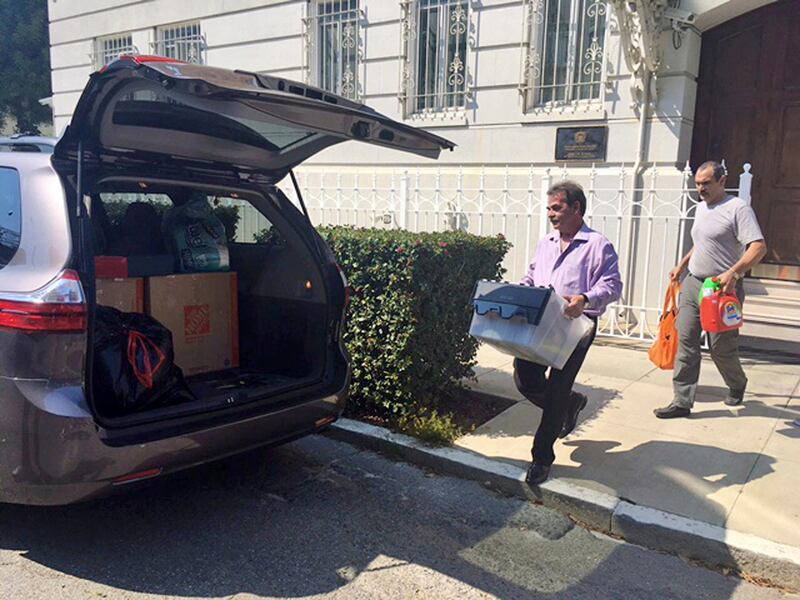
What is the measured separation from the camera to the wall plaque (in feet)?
26.5

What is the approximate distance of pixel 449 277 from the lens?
4.86m

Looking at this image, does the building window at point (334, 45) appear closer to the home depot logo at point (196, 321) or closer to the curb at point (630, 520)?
the home depot logo at point (196, 321)

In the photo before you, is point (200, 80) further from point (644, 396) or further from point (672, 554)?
point (644, 396)

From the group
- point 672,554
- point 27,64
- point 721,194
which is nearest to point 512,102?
point 721,194

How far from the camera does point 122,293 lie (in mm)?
3822

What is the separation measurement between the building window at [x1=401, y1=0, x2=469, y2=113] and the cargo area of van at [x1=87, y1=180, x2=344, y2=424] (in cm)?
568

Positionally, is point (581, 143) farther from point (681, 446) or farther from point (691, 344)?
point (681, 446)

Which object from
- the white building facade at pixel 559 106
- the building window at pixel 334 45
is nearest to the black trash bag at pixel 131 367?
the white building facade at pixel 559 106

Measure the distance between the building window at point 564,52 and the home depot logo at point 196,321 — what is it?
593 centimetres

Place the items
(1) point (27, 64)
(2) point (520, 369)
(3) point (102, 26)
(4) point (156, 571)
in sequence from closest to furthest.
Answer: (4) point (156, 571) < (2) point (520, 369) < (3) point (102, 26) < (1) point (27, 64)

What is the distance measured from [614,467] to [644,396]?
5.23 feet

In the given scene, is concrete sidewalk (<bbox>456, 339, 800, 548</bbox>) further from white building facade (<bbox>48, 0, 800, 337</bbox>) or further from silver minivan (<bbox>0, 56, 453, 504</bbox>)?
white building facade (<bbox>48, 0, 800, 337</bbox>)

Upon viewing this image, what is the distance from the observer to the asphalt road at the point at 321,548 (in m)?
3.01

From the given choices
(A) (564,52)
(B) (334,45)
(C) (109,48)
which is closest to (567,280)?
(A) (564,52)
